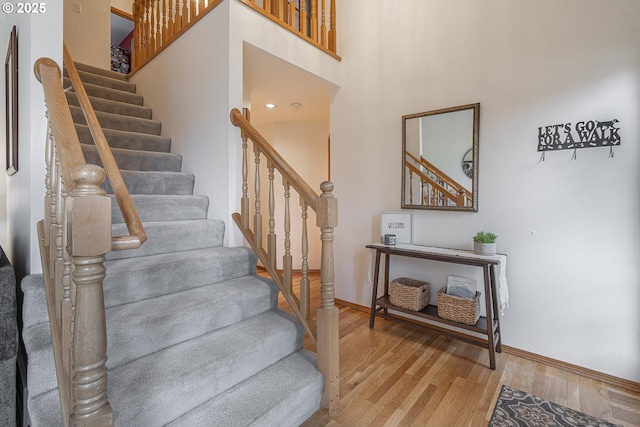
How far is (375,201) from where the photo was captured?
2992mm

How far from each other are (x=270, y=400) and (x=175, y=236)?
1.19 m

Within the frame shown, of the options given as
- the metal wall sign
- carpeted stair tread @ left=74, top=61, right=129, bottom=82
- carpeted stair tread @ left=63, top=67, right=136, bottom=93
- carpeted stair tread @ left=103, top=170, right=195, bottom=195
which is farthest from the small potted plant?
carpeted stair tread @ left=74, top=61, right=129, bottom=82

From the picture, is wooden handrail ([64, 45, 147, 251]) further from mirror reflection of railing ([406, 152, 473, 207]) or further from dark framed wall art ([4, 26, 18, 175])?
mirror reflection of railing ([406, 152, 473, 207])

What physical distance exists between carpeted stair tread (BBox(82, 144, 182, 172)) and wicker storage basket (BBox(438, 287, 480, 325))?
251cm

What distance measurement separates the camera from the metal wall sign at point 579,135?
1884 millimetres

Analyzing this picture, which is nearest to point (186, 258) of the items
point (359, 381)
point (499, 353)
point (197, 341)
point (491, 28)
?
point (197, 341)

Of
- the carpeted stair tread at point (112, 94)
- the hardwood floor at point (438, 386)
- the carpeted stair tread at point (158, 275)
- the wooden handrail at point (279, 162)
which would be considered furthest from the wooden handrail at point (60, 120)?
the carpeted stair tread at point (112, 94)

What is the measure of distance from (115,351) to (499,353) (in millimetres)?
2468

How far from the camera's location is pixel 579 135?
1.98 m

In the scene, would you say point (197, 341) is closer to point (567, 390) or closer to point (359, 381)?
point (359, 381)

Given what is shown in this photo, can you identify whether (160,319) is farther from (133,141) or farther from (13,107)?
(133,141)

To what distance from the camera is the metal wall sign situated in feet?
6.18

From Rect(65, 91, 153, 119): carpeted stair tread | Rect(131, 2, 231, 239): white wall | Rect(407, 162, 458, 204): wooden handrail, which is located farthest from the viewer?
Rect(65, 91, 153, 119): carpeted stair tread

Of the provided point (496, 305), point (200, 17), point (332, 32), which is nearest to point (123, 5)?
point (200, 17)
